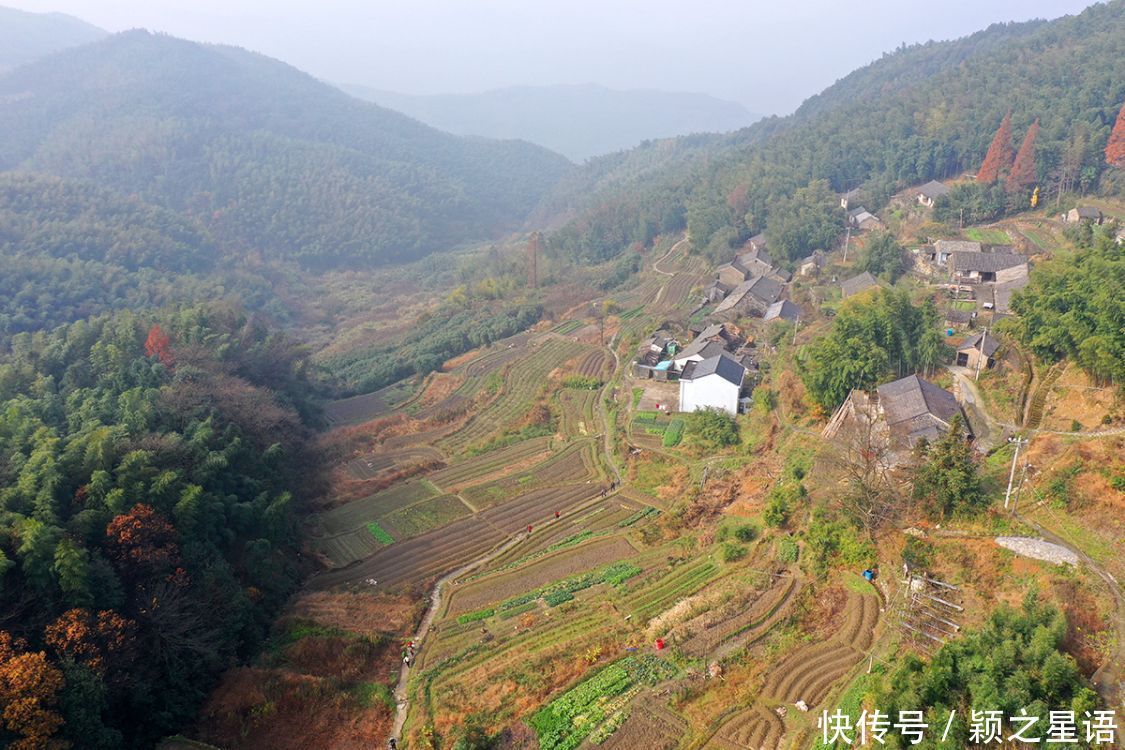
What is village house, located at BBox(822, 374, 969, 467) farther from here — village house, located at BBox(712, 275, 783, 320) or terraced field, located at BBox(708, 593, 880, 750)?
village house, located at BBox(712, 275, 783, 320)

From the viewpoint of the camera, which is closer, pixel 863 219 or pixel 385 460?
pixel 385 460

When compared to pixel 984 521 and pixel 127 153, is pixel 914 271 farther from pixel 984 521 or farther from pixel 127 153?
pixel 127 153

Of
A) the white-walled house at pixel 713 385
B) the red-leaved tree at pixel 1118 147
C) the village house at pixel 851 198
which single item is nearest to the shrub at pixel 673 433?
the white-walled house at pixel 713 385

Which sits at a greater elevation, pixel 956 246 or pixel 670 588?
pixel 956 246


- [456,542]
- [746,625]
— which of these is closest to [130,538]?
[456,542]

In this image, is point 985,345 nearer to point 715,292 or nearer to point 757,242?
point 715,292

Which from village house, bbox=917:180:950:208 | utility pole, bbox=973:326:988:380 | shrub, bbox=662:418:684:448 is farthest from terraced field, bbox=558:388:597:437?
village house, bbox=917:180:950:208

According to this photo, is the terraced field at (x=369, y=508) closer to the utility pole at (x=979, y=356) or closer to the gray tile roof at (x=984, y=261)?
the utility pole at (x=979, y=356)
